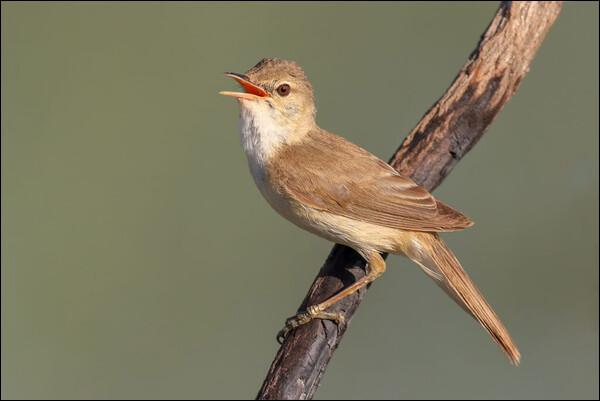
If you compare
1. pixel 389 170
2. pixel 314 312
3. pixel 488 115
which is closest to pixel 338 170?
pixel 389 170

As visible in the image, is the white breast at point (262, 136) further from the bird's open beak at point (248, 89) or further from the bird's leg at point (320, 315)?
the bird's leg at point (320, 315)

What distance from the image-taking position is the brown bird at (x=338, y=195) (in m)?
3.20

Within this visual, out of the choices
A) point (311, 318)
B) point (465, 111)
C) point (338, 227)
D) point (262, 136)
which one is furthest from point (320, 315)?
point (465, 111)

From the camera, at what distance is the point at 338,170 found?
3281mm

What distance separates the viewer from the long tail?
3.20 meters

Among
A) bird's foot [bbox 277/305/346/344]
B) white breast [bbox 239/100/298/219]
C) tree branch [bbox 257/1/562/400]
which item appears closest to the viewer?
bird's foot [bbox 277/305/346/344]

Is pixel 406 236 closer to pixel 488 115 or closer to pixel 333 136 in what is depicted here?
pixel 333 136

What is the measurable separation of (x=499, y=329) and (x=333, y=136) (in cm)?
101

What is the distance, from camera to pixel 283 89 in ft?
10.8

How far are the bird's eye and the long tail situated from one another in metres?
0.77

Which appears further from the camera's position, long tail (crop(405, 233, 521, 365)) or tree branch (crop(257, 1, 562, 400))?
tree branch (crop(257, 1, 562, 400))

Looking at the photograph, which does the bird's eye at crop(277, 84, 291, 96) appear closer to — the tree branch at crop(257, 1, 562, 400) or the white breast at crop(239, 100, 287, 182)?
the white breast at crop(239, 100, 287, 182)

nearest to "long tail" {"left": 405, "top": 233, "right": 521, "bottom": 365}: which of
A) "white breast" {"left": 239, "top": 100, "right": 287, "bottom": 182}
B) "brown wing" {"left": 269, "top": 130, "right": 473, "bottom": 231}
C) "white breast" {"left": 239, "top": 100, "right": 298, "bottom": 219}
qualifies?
"brown wing" {"left": 269, "top": 130, "right": 473, "bottom": 231}

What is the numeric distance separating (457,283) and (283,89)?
101 cm
